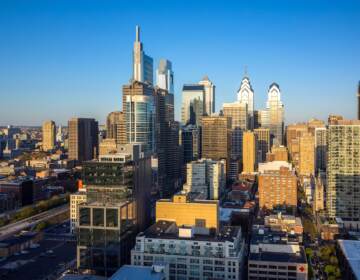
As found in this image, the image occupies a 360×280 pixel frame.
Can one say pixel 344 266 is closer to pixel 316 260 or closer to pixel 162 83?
pixel 316 260

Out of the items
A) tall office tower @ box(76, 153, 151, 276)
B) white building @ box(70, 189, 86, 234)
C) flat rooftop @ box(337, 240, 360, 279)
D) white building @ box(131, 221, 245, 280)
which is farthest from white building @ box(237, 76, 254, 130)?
white building @ box(131, 221, 245, 280)

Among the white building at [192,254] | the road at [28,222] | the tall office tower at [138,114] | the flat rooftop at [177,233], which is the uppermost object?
the tall office tower at [138,114]

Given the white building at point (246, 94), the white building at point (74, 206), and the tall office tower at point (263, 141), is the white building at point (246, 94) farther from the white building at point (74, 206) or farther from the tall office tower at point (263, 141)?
the white building at point (74, 206)

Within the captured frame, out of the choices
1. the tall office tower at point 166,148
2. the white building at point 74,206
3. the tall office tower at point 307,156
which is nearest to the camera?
the white building at point 74,206

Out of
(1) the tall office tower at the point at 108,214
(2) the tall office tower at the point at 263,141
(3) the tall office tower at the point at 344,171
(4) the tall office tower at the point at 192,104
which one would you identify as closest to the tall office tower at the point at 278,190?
(3) the tall office tower at the point at 344,171

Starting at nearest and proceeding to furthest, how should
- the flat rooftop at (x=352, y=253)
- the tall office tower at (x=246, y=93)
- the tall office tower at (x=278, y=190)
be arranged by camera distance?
1. the flat rooftop at (x=352, y=253)
2. the tall office tower at (x=278, y=190)
3. the tall office tower at (x=246, y=93)

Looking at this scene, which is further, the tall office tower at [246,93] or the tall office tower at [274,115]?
the tall office tower at [246,93]

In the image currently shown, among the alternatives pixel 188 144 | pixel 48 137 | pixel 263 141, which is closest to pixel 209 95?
pixel 263 141

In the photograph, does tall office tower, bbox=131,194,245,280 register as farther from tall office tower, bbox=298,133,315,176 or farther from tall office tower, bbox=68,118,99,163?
tall office tower, bbox=68,118,99,163

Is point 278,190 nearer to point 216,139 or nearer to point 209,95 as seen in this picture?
point 216,139
